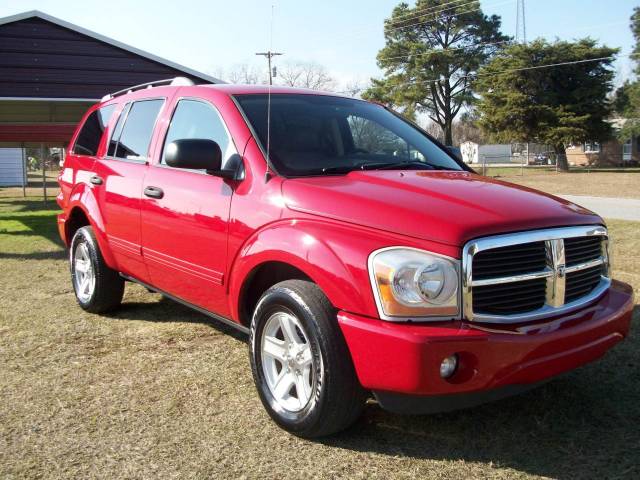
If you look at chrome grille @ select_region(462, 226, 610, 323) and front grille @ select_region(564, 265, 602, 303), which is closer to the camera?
chrome grille @ select_region(462, 226, 610, 323)

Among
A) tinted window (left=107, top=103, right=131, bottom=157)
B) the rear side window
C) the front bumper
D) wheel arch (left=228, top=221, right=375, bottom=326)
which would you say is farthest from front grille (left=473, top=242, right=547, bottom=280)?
tinted window (left=107, top=103, right=131, bottom=157)

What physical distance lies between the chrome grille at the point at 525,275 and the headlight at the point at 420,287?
64mm

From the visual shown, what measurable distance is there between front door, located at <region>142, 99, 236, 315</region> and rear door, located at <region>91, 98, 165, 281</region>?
0.19 meters

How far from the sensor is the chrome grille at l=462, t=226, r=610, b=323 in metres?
2.70

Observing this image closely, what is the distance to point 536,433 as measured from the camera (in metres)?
3.20

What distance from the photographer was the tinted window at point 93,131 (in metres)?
5.57

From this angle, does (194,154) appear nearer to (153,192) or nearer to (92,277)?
(153,192)

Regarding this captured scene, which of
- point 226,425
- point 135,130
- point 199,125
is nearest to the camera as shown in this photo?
point 226,425

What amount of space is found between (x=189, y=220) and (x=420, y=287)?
70.1 inches

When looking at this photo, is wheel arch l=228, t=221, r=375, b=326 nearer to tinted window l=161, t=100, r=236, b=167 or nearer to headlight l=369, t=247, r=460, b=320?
headlight l=369, t=247, r=460, b=320

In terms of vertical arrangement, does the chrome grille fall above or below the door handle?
below

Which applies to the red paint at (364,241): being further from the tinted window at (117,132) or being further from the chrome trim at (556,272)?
the tinted window at (117,132)

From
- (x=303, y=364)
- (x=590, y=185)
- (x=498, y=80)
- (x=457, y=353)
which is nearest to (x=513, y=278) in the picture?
(x=457, y=353)

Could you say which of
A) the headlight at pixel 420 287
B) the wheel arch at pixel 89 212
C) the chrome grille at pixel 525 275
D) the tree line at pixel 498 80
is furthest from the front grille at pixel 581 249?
the tree line at pixel 498 80
